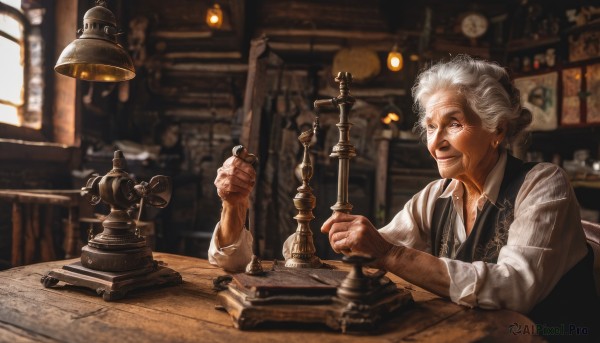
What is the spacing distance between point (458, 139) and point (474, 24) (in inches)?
240

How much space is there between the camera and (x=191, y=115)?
8328mm

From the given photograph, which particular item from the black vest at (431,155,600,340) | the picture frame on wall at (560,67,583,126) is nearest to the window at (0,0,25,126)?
Result: the black vest at (431,155,600,340)

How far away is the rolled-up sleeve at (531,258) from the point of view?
1600 mm

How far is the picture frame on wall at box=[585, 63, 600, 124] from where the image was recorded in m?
6.46

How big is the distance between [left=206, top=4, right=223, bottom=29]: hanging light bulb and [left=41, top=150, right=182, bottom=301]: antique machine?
570cm

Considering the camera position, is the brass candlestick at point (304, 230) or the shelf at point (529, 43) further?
the shelf at point (529, 43)

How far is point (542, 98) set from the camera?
7027mm

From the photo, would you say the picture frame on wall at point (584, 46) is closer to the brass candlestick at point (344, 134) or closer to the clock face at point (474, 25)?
the clock face at point (474, 25)

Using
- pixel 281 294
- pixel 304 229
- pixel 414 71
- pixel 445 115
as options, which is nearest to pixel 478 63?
pixel 445 115

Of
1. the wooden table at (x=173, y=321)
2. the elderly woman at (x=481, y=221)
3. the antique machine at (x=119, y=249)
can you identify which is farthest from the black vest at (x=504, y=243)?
the antique machine at (x=119, y=249)

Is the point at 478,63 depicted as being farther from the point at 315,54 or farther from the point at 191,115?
the point at 191,115

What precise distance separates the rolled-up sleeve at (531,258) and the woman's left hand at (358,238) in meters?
0.24

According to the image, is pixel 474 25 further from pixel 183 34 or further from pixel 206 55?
pixel 183 34

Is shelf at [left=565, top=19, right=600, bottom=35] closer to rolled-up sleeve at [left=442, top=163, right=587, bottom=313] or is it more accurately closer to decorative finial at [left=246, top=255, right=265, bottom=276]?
rolled-up sleeve at [left=442, top=163, right=587, bottom=313]
